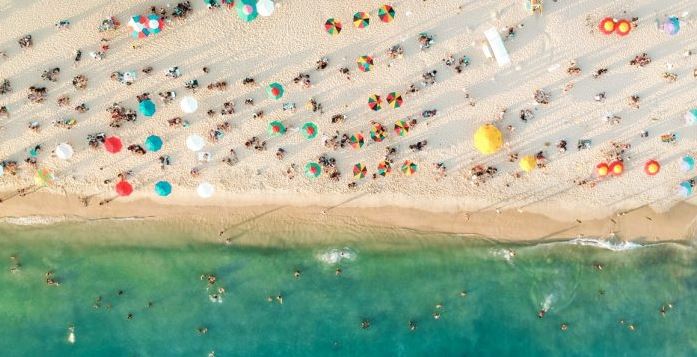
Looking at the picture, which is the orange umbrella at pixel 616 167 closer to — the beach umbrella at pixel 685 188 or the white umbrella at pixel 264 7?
the beach umbrella at pixel 685 188

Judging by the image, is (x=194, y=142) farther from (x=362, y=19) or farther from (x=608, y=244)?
(x=608, y=244)

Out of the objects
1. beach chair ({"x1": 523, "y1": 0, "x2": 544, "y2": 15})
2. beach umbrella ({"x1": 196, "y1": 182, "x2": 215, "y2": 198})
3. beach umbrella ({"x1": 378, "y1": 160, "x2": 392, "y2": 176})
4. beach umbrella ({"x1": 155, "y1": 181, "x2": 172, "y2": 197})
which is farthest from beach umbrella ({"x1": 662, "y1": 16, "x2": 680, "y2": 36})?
beach umbrella ({"x1": 155, "y1": 181, "x2": 172, "y2": 197})

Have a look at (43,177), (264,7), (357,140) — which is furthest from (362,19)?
(43,177)

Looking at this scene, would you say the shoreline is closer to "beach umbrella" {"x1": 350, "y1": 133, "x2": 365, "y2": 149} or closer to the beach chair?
"beach umbrella" {"x1": 350, "y1": 133, "x2": 365, "y2": 149}

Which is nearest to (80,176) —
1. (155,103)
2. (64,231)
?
(64,231)

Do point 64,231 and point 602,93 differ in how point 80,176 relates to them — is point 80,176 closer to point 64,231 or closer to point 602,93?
point 64,231

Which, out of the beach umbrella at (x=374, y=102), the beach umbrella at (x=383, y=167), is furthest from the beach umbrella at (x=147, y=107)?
the beach umbrella at (x=383, y=167)
